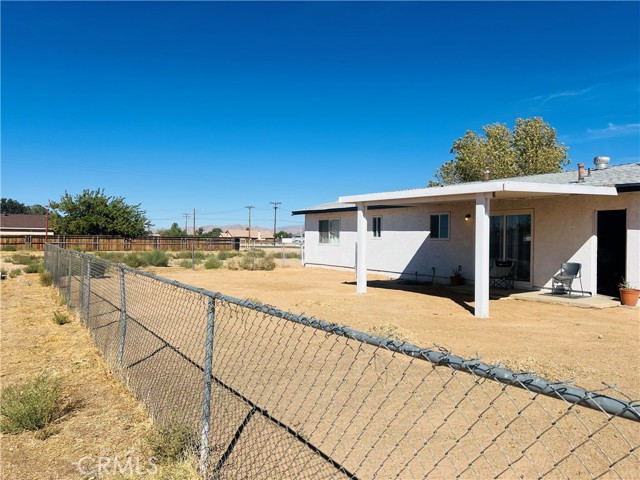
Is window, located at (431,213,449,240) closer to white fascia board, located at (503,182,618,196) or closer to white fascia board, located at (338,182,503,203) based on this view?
white fascia board, located at (338,182,503,203)

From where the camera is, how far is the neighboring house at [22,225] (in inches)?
2687

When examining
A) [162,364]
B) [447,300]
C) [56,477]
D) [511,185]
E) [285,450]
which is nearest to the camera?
[56,477]

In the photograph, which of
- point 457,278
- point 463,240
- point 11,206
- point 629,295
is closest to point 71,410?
point 629,295

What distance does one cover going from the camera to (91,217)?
46.5 m

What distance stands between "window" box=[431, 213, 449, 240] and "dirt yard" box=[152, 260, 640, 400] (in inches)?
88.7

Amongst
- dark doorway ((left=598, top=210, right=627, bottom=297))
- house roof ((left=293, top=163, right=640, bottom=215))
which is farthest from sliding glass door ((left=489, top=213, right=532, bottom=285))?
dark doorway ((left=598, top=210, right=627, bottom=297))

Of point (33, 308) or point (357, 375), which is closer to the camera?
point (357, 375)

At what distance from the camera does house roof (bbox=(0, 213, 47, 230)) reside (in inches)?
2724

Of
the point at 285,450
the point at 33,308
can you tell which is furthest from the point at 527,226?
the point at 33,308

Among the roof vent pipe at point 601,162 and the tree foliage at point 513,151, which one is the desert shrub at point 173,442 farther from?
the tree foliage at point 513,151

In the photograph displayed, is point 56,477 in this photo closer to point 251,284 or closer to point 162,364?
point 162,364

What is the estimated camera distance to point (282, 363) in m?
6.76

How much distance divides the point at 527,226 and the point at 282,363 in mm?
10450

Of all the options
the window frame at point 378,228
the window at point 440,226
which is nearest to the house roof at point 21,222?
the window frame at point 378,228
